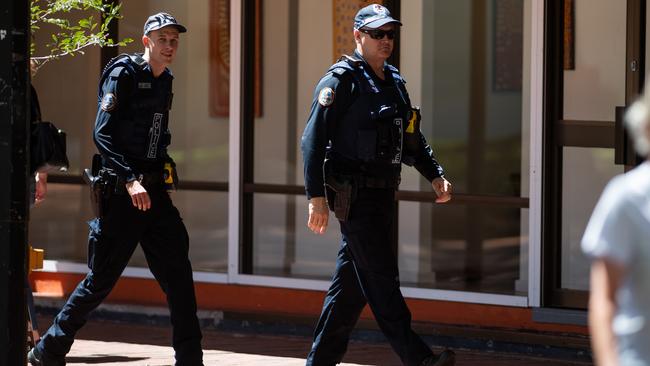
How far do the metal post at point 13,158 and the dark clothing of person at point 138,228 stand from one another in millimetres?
1503

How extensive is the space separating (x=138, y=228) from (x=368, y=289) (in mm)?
1405

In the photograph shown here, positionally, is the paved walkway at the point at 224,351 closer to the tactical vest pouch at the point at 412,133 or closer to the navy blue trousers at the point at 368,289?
the navy blue trousers at the point at 368,289

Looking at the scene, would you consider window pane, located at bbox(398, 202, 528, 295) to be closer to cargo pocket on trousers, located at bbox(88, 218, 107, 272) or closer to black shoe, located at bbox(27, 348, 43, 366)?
cargo pocket on trousers, located at bbox(88, 218, 107, 272)

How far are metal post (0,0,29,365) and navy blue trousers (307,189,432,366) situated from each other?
1.67 meters

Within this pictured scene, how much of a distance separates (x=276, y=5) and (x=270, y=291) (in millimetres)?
2142

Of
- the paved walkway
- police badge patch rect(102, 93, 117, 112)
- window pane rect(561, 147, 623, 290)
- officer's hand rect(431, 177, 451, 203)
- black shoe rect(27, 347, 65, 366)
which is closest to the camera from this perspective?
officer's hand rect(431, 177, 451, 203)

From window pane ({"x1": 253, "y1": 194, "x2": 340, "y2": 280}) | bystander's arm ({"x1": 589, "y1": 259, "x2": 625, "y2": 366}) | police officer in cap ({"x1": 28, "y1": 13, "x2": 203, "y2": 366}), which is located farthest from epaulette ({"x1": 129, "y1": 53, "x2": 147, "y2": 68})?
bystander's arm ({"x1": 589, "y1": 259, "x2": 625, "y2": 366})

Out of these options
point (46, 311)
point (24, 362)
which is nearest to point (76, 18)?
point (46, 311)

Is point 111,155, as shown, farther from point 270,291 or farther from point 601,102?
point 601,102

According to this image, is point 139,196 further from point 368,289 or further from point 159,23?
point 368,289

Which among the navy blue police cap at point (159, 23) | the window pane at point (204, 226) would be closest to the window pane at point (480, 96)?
the window pane at point (204, 226)

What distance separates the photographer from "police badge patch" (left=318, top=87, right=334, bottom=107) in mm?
6578

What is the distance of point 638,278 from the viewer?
3.66 metres

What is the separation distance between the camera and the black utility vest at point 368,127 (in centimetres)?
666
